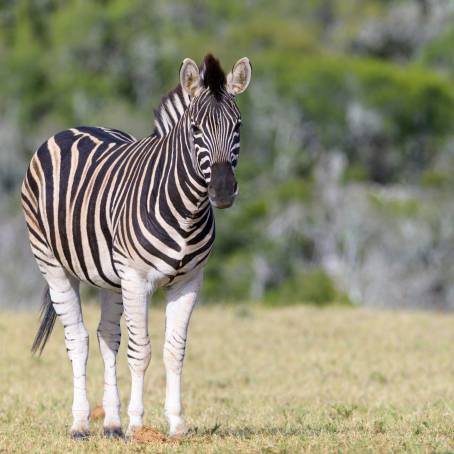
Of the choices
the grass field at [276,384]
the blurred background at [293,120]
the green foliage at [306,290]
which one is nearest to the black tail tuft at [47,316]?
the grass field at [276,384]

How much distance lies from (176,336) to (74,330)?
1.04m

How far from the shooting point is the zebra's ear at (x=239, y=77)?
7305mm

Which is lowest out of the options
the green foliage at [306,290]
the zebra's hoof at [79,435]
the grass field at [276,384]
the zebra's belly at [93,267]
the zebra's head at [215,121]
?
the green foliage at [306,290]

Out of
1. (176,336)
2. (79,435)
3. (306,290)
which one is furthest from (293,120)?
(176,336)

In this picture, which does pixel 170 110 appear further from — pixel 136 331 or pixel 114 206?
pixel 136 331

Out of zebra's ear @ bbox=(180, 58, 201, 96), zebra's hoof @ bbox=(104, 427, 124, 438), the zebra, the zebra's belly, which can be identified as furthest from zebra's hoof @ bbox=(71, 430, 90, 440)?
zebra's ear @ bbox=(180, 58, 201, 96)

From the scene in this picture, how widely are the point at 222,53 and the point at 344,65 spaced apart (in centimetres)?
521

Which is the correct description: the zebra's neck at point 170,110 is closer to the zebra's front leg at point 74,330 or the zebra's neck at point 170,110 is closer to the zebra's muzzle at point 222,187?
the zebra's muzzle at point 222,187

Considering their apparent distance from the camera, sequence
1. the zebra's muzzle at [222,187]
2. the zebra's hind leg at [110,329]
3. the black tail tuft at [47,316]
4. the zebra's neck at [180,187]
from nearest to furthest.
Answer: the zebra's muzzle at [222,187]
the zebra's neck at [180,187]
the zebra's hind leg at [110,329]
the black tail tuft at [47,316]

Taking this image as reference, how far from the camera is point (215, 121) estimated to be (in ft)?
23.2

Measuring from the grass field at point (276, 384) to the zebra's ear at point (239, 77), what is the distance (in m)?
2.13

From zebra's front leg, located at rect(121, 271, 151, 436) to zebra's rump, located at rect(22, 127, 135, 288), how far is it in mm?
336

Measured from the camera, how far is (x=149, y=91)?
166 ft

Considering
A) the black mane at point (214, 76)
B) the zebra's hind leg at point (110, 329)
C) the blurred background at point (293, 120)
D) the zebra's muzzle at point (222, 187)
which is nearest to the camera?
the zebra's muzzle at point (222, 187)
